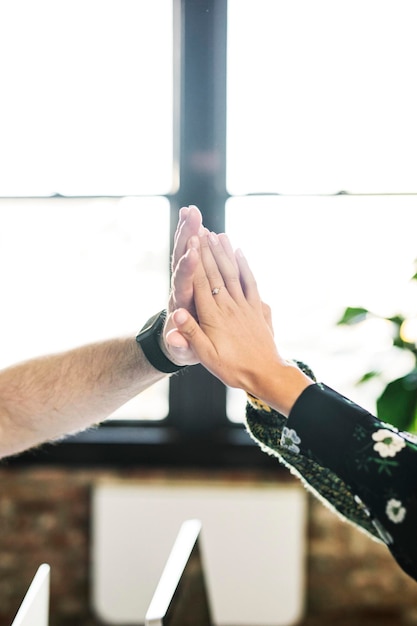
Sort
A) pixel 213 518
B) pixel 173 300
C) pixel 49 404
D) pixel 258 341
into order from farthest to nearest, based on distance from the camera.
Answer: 1. pixel 213 518
2. pixel 49 404
3. pixel 173 300
4. pixel 258 341

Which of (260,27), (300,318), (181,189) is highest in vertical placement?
(260,27)

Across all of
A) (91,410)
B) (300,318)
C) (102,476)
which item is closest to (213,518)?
(102,476)

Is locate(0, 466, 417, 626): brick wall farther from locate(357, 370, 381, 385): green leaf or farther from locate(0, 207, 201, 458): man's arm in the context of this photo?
locate(0, 207, 201, 458): man's arm

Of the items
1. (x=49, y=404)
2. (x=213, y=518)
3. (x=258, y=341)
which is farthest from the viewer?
(x=213, y=518)

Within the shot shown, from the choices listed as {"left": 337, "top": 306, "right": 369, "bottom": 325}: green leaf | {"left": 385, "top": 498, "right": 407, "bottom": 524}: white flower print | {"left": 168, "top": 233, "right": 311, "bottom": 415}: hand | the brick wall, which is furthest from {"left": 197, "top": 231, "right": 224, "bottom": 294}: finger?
the brick wall

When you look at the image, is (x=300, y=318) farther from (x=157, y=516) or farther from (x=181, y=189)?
(x=157, y=516)

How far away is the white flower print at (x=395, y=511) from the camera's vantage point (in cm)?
86

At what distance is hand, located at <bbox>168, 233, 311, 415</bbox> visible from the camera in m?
0.99

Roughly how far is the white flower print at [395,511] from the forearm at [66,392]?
0.72 m

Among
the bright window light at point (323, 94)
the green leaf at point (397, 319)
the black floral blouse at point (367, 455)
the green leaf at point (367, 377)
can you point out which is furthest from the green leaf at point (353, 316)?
the black floral blouse at point (367, 455)

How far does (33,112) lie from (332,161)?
117 centimetres

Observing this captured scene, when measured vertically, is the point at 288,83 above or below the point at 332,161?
above

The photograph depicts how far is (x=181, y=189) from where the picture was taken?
2588mm

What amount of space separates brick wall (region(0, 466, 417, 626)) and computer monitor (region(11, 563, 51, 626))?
1643 mm
